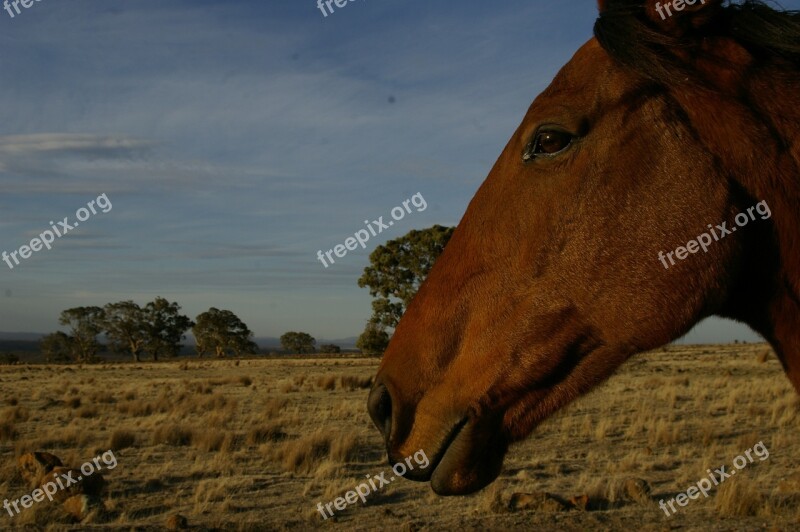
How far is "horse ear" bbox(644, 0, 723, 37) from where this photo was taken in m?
2.18

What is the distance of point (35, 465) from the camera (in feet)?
32.8

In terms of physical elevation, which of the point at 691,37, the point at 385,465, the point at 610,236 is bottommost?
the point at 385,465

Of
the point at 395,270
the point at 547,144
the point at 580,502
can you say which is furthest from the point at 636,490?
the point at 395,270

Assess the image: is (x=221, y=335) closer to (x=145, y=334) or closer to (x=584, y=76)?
(x=145, y=334)

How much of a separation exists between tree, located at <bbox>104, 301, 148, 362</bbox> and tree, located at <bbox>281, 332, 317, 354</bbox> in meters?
24.9

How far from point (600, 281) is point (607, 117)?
58 cm

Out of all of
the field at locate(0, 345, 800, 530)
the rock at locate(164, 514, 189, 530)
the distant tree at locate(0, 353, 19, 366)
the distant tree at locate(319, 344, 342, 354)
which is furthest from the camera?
the distant tree at locate(319, 344, 342, 354)

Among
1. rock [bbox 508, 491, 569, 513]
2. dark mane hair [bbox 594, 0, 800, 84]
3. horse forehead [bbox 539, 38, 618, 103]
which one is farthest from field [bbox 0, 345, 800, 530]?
dark mane hair [bbox 594, 0, 800, 84]

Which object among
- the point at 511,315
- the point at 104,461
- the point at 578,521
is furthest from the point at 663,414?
the point at 511,315

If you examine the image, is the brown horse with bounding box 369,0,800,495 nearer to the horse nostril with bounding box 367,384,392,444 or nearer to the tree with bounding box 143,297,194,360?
the horse nostril with bounding box 367,384,392,444

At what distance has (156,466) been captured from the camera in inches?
449

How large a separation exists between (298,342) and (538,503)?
9345 cm

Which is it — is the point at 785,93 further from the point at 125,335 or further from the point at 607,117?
the point at 125,335

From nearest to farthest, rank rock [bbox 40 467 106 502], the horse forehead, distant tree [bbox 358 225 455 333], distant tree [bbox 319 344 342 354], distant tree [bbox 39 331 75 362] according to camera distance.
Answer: the horse forehead → rock [bbox 40 467 106 502] → distant tree [bbox 358 225 455 333] → distant tree [bbox 319 344 342 354] → distant tree [bbox 39 331 75 362]
